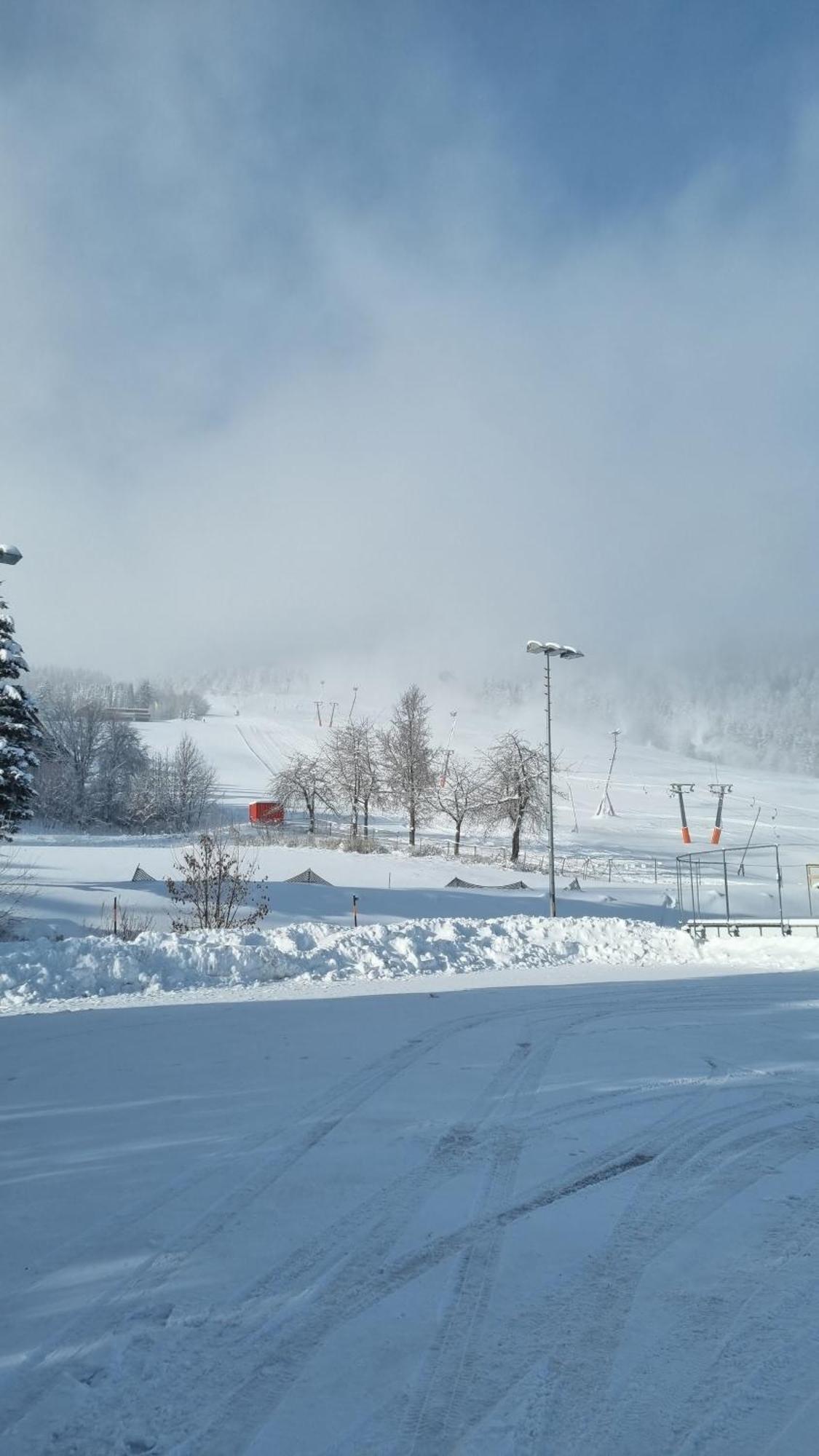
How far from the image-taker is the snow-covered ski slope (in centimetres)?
2717

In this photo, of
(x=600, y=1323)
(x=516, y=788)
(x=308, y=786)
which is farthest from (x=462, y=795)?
(x=600, y=1323)

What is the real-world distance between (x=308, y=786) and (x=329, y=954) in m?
50.4

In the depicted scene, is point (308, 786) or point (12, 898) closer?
point (12, 898)

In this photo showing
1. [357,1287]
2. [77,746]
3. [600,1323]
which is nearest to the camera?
[600,1323]

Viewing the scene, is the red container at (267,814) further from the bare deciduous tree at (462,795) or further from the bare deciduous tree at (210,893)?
the bare deciduous tree at (210,893)

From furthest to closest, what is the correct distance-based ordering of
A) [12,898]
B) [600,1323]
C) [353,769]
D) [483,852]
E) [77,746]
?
[77,746] → [353,769] → [483,852] → [12,898] → [600,1323]

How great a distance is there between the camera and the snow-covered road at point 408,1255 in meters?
2.89

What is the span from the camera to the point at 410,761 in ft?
183

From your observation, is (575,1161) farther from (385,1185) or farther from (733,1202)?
(385,1185)

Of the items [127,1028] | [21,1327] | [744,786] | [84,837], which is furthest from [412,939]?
[744,786]

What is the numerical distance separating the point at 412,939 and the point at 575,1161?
1027cm

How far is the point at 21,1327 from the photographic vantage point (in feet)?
10.9

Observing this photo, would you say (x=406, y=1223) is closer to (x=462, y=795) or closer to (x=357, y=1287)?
(x=357, y=1287)

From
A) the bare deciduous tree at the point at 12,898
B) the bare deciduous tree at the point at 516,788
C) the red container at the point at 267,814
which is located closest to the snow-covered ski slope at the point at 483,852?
the bare deciduous tree at the point at 12,898
